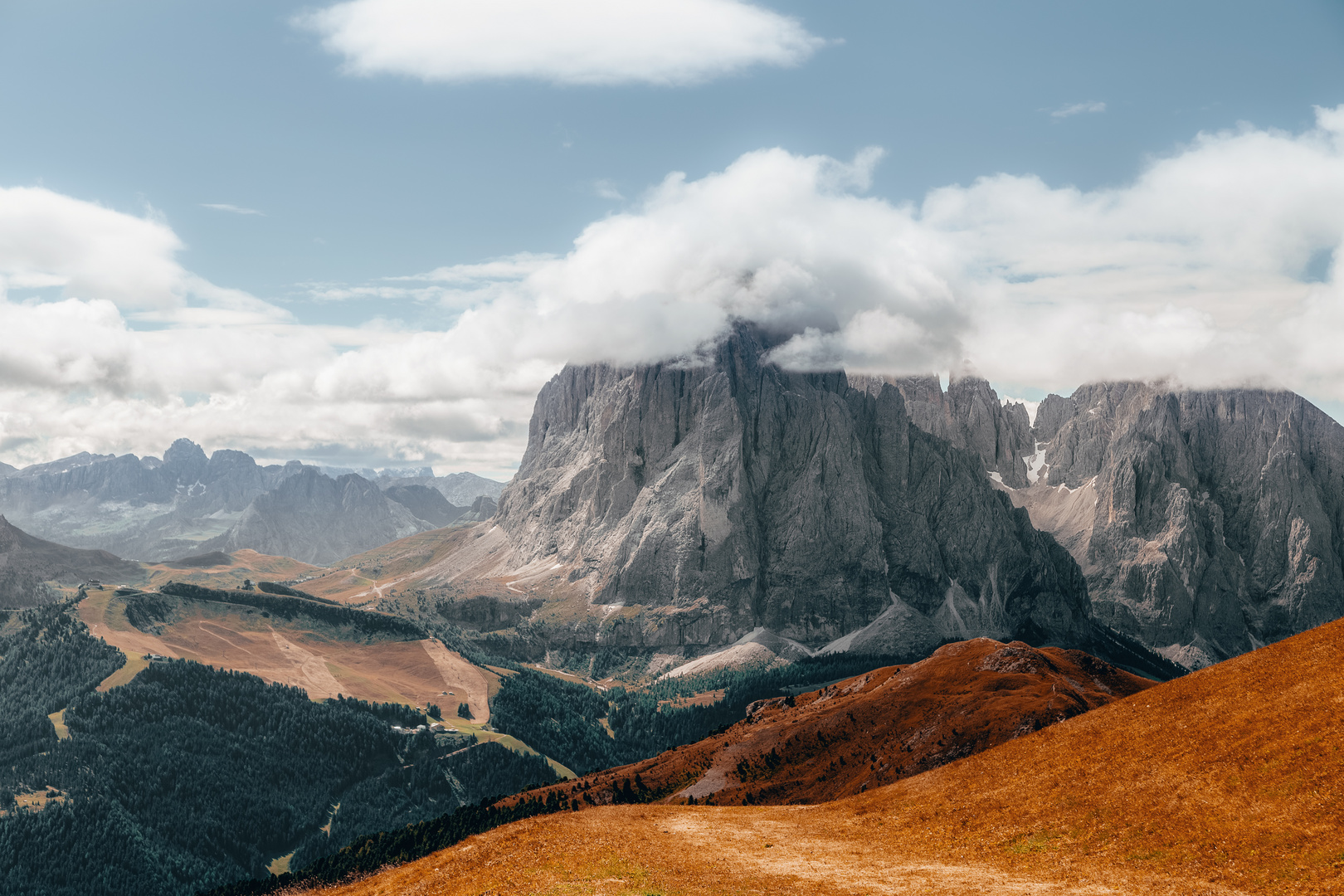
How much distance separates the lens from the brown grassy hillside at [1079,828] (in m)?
54.2

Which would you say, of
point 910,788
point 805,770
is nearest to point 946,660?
point 805,770

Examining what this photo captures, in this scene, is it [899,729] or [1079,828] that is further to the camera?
[899,729]

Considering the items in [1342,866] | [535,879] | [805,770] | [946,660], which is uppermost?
[1342,866]

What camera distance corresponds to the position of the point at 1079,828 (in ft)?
212

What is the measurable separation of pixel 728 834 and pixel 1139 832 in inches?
1414

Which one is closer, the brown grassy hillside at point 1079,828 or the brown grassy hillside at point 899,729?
the brown grassy hillside at point 1079,828

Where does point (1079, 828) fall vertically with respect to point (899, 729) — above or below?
above

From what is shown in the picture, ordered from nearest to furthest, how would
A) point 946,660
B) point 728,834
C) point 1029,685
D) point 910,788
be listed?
point 728,834, point 910,788, point 1029,685, point 946,660

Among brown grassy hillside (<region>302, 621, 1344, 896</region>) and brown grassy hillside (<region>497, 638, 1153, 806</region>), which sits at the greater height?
brown grassy hillside (<region>302, 621, 1344, 896</region>)

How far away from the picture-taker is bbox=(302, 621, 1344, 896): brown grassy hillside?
54250 millimetres

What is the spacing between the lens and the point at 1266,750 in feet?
198

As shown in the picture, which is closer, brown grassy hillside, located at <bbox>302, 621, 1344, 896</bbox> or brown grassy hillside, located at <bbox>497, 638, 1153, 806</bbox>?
brown grassy hillside, located at <bbox>302, 621, 1344, 896</bbox>

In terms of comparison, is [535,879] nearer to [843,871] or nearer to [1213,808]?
[843,871]

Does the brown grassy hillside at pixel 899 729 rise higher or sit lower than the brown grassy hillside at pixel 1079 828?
lower
